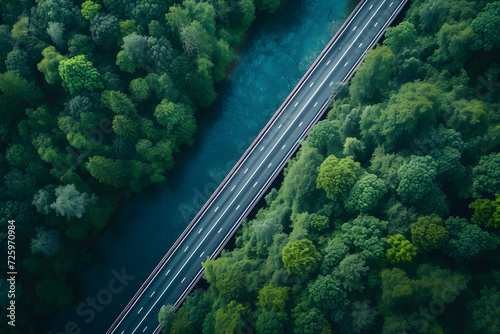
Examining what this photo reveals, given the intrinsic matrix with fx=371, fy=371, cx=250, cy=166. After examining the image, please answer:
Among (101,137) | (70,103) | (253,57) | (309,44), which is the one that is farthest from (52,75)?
(309,44)

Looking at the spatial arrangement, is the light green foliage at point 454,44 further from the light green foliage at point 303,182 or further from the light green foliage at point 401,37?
the light green foliage at point 303,182

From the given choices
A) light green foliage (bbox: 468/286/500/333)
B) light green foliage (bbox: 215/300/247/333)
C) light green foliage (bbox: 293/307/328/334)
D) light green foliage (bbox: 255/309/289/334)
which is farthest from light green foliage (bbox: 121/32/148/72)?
light green foliage (bbox: 468/286/500/333)

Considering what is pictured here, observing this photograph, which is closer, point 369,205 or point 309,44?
point 369,205

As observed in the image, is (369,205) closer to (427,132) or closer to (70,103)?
(427,132)

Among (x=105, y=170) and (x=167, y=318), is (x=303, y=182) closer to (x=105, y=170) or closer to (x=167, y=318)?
(x=167, y=318)

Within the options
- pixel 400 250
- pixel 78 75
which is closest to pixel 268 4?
pixel 78 75

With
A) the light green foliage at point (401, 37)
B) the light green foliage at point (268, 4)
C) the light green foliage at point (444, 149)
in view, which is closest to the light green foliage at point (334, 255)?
the light green foliage at point (444, 149)

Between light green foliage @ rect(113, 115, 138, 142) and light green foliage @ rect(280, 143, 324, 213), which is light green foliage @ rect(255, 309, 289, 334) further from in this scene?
light green foliage @ rect(113, 115, 138, 142)

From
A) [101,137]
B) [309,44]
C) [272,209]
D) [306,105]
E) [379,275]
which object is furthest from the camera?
[309,44]
